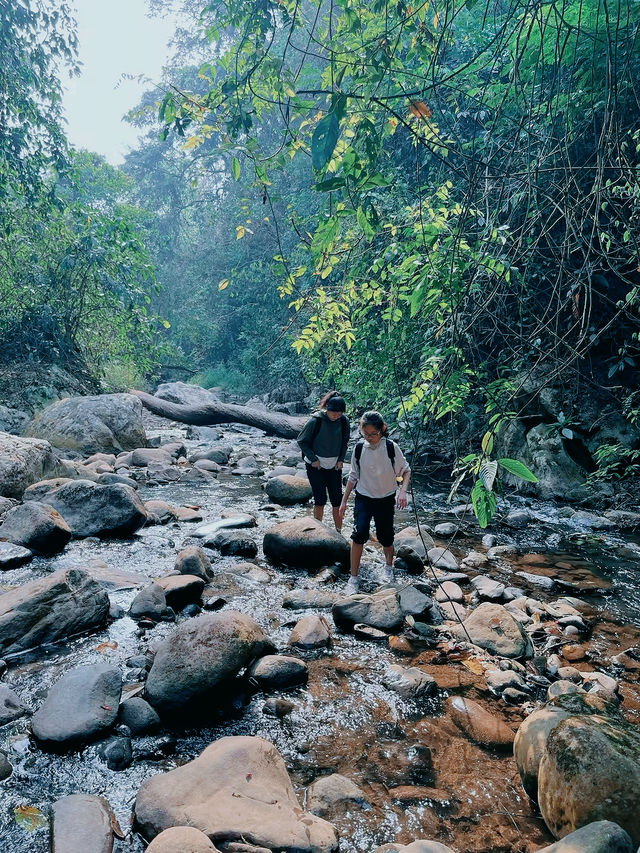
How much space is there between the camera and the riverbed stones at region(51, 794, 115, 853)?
2.12 metres

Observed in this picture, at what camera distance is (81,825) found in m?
2.21

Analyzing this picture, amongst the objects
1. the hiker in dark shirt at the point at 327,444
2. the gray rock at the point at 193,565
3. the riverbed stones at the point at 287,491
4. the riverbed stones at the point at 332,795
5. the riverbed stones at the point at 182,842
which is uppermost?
the hiker in dark shirt at the point at 327,444

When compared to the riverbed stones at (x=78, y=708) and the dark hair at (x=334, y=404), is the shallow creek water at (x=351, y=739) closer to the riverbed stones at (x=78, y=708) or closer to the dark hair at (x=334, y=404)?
the riverbed stones at (x=78, y=708)


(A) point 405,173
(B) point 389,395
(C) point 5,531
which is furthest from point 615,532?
Result: (A) point 405,173

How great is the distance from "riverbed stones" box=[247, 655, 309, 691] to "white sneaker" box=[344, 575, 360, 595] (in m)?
1.50

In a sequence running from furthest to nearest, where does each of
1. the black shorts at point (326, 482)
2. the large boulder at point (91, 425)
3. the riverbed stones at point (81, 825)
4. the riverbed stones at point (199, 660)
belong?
the large boulder at point (91, 425) < the black shorts at point (326, 482) < the riverbed stones at point (199, 660) < the riverbed stones at point (81, 825)

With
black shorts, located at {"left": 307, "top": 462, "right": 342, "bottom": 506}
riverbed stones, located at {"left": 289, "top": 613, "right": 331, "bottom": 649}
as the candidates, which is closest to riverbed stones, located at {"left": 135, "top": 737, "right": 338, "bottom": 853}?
riverbed stones, located at {"left": 289, "top": 613, "right": 331, "bottom": 649}

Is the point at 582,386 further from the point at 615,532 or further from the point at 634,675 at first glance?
the point at 634,675

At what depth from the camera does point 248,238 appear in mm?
24094

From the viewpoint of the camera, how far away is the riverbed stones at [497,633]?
151 inches

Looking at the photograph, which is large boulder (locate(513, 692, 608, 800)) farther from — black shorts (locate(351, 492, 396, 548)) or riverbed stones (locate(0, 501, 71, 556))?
riverbed stones (locate(0, 501, 71, 556))

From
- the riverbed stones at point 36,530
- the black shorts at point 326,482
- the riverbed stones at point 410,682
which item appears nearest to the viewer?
the riverbed stones at point 410,682

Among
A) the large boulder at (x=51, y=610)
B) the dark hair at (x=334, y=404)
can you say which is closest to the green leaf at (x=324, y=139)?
the large boulder at (x=51, y=610)

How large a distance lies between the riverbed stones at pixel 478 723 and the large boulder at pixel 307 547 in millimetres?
2303
